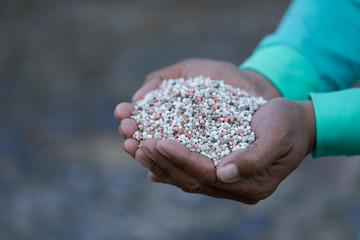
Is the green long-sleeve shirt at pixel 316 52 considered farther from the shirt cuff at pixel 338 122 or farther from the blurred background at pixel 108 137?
the blurred background at pixel 108 137

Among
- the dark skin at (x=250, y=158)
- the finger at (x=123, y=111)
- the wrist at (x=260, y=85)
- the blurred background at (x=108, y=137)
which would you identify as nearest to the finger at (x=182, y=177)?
the dark skin at (x=250, y=158)

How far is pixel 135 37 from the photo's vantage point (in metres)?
5.06

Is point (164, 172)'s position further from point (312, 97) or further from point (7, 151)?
point (7, 151)

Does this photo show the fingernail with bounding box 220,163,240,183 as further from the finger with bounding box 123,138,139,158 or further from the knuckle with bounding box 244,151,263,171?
the finger with bounding box 123,138,139,158

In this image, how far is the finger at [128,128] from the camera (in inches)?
55.5

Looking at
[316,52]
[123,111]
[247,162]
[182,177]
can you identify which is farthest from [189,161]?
[316,52]

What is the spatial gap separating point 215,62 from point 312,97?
1.64 feet

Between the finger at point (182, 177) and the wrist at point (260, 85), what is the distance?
50cm

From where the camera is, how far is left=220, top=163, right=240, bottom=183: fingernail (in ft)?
3.76

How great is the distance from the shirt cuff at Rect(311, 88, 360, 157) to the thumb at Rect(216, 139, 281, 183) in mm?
274

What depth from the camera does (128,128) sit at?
4.64 ft

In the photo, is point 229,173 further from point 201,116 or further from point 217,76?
point 217,76

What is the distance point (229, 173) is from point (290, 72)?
2.38 feet

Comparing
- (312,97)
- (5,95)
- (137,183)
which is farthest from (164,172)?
(5,95)
